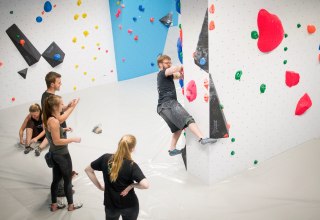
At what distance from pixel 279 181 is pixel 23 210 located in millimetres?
2467

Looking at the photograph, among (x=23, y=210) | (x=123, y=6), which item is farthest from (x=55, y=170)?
(x=123, y=6)

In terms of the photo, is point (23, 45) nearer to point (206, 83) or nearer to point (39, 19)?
point (39, 19)

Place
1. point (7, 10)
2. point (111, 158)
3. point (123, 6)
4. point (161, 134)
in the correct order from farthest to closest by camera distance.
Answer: point (123, 6)
point (7, 10)
point (161, 134)
point (111, 158)

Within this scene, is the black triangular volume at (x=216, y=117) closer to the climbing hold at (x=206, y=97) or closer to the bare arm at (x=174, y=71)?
the climbing hold at (x=206, y=97)

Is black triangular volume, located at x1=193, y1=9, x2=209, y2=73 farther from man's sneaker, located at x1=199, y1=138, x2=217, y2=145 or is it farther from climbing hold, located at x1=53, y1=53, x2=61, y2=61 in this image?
climbing hold, located at x1=53, y1=53, x2=61, y2=61

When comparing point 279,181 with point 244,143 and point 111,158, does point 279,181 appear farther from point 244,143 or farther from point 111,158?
point 111,158

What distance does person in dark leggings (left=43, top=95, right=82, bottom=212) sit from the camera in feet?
8.46

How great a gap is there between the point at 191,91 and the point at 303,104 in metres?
1.56

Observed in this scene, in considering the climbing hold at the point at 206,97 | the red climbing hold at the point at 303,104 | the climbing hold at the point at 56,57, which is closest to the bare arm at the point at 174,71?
the climbing hold at the point at 206,97

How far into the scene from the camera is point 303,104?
372 cm

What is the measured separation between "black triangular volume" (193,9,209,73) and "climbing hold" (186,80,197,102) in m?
0.23

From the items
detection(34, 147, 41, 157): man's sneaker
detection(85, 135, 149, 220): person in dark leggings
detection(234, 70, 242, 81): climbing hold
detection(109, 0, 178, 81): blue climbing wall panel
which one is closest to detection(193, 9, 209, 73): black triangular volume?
detection(234, 70, 242, 81): climbing hold

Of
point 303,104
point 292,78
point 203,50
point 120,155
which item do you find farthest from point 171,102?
point 303,104

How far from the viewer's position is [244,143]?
3.28 m
